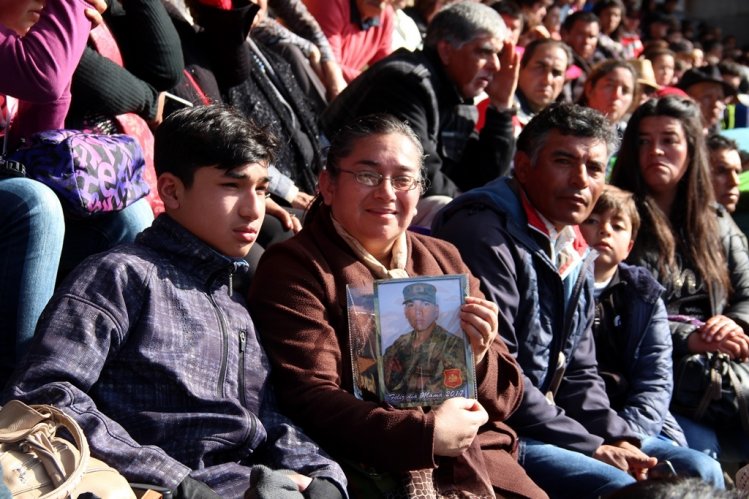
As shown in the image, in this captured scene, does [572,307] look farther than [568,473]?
Yes

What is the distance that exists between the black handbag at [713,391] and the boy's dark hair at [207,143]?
254cm

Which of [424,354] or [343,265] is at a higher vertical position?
[343,265]

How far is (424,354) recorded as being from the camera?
2.94 meters

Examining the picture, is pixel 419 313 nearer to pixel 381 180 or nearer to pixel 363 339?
pixel 363 339

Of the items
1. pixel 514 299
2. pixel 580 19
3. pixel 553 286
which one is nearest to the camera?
pixel 514 299

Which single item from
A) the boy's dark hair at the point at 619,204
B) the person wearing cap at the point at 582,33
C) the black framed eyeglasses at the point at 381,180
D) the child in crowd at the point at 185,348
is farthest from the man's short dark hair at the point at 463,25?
the person wearing cap at the point at 582,33

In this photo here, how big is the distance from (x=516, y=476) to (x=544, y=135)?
152 cm

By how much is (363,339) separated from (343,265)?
323 mm

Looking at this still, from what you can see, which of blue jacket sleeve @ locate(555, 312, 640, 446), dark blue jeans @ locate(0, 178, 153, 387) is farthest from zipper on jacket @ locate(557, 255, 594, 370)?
dark blue jeans @ locate(0, 178, 153, 387)

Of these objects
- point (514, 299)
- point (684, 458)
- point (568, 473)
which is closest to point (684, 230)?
point (684, 458)

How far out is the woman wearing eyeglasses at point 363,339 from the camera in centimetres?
291

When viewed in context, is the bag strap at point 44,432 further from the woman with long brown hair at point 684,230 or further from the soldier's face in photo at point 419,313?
the woman with long brown hair at point 684,230

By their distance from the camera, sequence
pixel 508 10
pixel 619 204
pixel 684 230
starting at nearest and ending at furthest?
pixel 619 204 < pixel 684 230 < pixel 508 10

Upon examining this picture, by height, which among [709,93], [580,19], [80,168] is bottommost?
[709,93]
